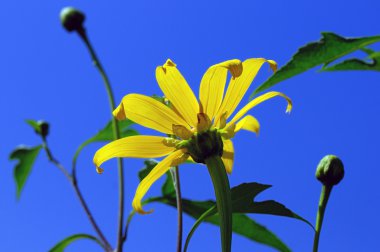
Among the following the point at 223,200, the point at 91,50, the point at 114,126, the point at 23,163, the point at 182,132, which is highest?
the point at 91,50

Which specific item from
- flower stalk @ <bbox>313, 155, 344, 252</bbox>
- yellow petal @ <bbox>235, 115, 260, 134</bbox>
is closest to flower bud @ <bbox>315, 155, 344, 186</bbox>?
flower stalk @ <bbox>313, 155, 344, 252</bbox>

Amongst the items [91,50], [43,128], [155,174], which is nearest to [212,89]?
[155,174]

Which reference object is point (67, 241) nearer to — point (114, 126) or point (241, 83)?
point (114, 126)

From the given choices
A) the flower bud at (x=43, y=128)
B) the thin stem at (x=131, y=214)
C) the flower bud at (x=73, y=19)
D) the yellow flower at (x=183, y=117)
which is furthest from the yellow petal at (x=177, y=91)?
the flower bud at (x=43, y=128)

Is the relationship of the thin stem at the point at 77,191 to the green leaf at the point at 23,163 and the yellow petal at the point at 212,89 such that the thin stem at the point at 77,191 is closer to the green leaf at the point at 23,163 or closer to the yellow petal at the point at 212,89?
the green leaf at the point at 23,163

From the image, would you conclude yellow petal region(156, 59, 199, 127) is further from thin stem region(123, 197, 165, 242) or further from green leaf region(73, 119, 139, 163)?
green leaf region(73, 119, 139, 163)

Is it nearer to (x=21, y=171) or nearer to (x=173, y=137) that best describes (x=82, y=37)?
(x=21, y=171)

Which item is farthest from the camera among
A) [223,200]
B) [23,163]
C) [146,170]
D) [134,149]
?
[23,163]
